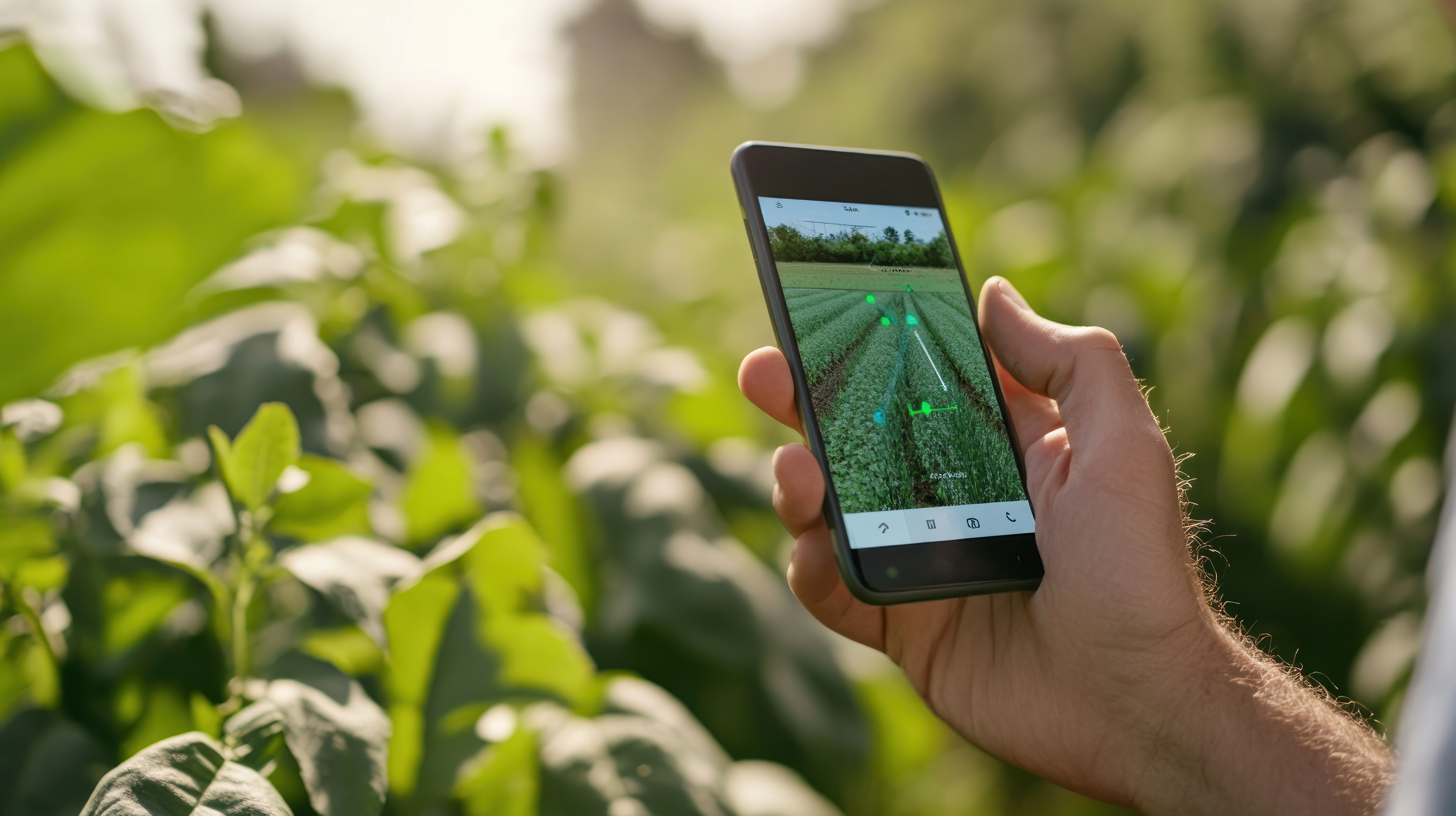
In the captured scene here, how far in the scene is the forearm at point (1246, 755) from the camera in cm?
58

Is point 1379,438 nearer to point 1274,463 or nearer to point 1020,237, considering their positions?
point 1274,463

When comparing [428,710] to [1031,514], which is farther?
[1031,514]

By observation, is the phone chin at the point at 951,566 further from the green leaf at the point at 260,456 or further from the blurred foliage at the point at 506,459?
the green leaf at the point at 260,456

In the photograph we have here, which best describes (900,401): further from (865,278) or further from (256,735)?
(256,735)

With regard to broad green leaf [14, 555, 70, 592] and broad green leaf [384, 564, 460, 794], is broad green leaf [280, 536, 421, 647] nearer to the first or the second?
broad green leaf [384, 564, 460, 794]

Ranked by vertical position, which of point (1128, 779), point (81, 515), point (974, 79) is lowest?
point (1128, 779)

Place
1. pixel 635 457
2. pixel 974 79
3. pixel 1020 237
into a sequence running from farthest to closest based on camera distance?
pixel 974 79 → pixel 1020 237 → pixel 635 457

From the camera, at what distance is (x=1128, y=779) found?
0.61 meters

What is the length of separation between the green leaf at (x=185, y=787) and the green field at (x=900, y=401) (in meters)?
0.36

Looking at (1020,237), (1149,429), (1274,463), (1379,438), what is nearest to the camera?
(1149,429)

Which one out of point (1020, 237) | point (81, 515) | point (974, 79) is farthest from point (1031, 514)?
point (974, 79)

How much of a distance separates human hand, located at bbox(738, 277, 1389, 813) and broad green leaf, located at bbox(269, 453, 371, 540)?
249mm

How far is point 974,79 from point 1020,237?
172 cm
